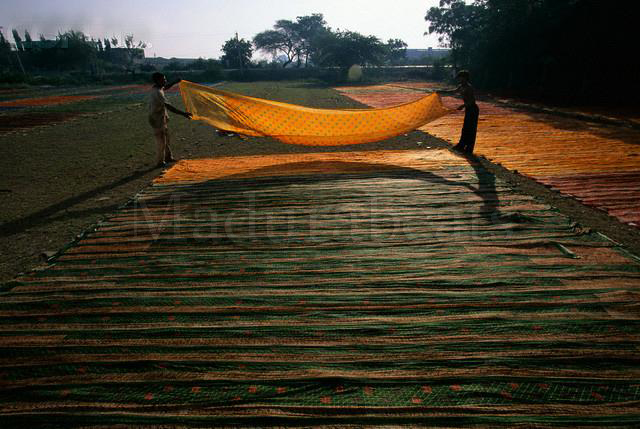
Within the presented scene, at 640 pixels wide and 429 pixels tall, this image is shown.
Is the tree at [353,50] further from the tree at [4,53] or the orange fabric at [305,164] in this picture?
the tree at [4,53]

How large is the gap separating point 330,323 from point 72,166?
7962 millimetres

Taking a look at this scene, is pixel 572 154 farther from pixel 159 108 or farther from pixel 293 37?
pixel 293 37

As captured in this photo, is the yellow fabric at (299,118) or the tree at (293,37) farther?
the tree at (293,37)

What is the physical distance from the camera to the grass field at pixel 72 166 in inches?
178

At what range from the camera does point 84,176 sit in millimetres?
7176

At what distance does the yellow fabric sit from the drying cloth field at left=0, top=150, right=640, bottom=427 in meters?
2.86

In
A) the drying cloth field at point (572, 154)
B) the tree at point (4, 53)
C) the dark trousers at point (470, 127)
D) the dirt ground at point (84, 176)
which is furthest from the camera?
the tree at point (4, 53)

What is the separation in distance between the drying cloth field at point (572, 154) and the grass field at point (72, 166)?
1.80m

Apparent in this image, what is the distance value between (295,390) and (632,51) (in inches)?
879

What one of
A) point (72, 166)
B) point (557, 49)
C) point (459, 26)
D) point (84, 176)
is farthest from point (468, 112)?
point (459, 26)

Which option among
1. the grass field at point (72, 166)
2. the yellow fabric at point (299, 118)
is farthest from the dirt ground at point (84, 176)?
the yellow fabric at point (299, 118)

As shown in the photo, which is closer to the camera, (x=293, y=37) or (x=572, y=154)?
(x=572, y=154)

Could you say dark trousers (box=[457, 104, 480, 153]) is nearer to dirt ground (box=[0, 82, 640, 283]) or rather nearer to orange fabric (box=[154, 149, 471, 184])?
orange fabric (box=[154, 149, 471, 184])

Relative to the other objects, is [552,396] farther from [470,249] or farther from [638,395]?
[470,249]
